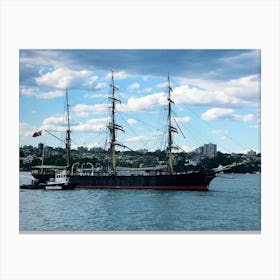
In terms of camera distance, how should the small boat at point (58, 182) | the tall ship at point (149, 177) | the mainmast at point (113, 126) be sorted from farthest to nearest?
the small boat at point (58, 182), the tall ship at point (149, 177), the mainmast at point (113, 126)

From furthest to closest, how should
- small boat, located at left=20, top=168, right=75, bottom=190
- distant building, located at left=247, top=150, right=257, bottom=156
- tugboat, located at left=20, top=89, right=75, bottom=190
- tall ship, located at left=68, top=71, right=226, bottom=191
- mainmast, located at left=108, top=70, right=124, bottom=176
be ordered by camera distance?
1. small boat, located at left=20, top=168, right=75, bottom=190
2. tall ship, located at left=68, top=71, right=226, bottom=191
3. tugboat, located at left=20, top=89, right=75, bottom=190
4. mainmast, located at left=108, top=70, right=124, bottom=176
5. distant building, located at left=247, top=150, right=257, bottom=156

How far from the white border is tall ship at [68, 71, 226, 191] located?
0.88m

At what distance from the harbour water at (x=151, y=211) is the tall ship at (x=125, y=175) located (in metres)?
0.21

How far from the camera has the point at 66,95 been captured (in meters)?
7.68

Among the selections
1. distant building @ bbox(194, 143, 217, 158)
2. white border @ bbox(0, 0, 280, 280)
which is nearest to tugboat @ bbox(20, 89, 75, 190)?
white border @ bbox(0, 0, 280, 280)

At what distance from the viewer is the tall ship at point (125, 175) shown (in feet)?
25.4

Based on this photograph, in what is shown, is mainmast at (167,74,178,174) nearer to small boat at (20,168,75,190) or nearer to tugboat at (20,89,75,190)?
tugboat at (20,89,75,190)

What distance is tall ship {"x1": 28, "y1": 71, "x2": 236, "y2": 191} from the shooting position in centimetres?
775

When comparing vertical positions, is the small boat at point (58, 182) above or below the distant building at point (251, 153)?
below

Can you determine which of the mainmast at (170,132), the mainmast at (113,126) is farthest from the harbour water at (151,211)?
the mainmast at (113,126)
